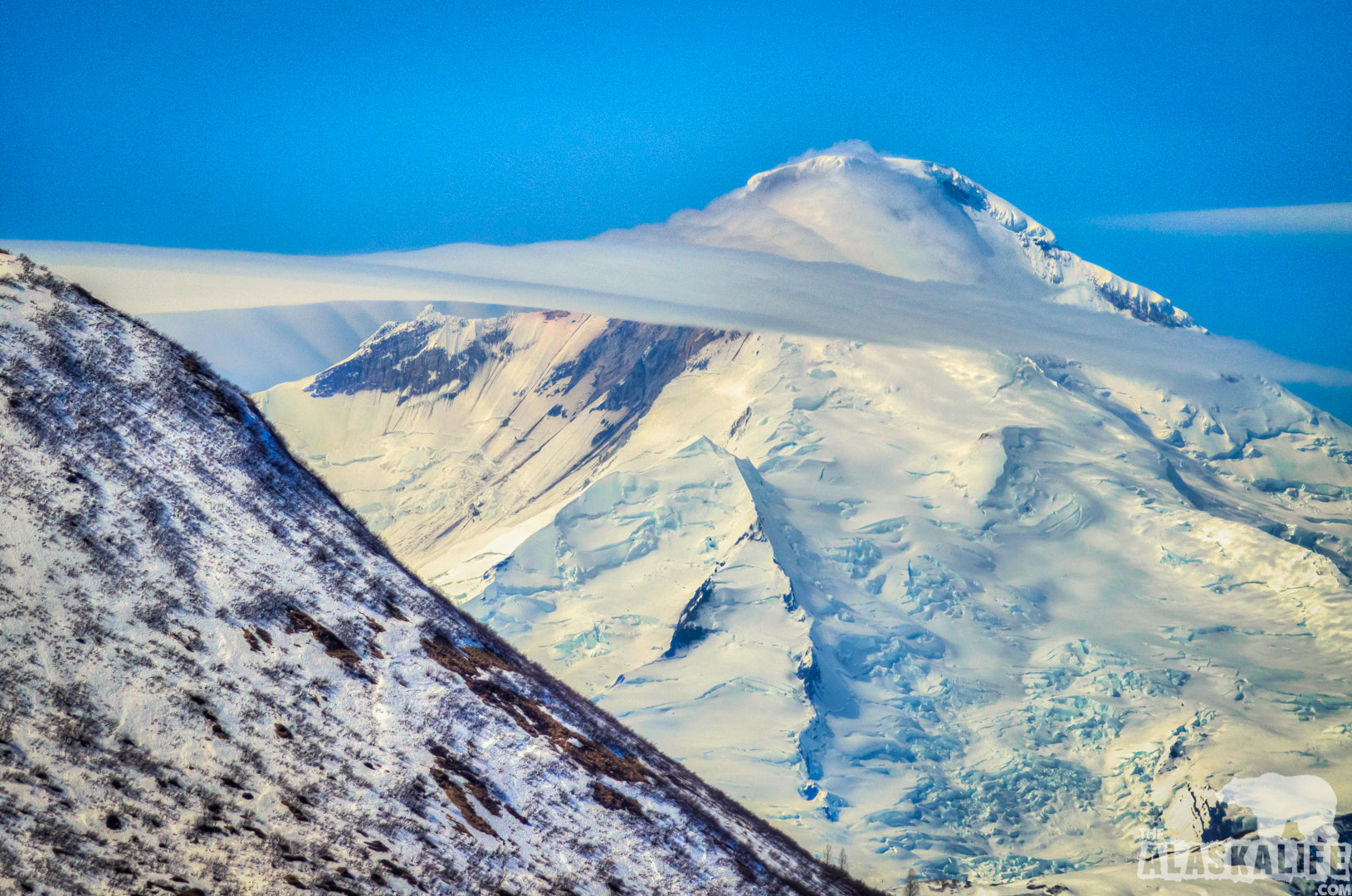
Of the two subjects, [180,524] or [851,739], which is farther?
[851,739]

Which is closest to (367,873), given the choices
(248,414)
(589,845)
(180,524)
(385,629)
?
(589,845)

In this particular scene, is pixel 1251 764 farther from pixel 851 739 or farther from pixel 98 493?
pixel 98 493

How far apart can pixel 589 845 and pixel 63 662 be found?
759 inches

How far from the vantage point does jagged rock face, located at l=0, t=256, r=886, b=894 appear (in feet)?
89.5

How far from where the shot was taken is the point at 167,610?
1262 inches

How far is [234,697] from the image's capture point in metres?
31.2

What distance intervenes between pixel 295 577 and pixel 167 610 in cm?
577

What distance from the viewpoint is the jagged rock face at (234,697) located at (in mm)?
27281

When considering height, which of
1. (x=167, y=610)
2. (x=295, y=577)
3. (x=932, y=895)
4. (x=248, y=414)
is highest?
(x=248, y=414)

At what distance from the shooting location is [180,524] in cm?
3541

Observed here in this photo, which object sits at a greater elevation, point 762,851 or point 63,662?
point 63,662

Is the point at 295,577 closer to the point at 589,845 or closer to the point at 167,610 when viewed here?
the point at 167,610

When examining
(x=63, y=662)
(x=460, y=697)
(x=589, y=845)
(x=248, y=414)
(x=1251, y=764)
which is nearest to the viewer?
(x=63, y=662)

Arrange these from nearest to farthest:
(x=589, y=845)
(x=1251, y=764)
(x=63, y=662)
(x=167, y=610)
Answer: (x=63, y=662), (x=167, y=610), (x=589, y=845), (x=1251, y=764)
